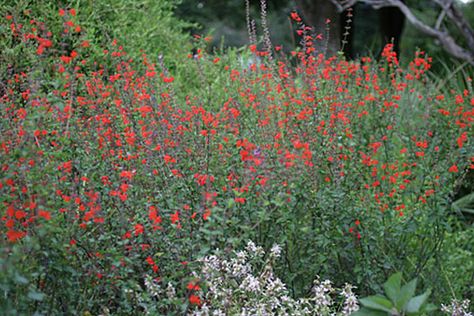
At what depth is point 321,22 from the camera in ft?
32.5

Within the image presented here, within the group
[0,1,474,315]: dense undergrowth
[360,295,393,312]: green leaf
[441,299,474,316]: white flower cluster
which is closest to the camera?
[360,295,393,312]: green leaf

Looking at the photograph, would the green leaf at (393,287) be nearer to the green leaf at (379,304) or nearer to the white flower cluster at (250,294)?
the green leaf at (379,304)

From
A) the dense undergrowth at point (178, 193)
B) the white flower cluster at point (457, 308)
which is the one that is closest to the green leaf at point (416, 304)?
the dense undergrowth at point (178, 193)

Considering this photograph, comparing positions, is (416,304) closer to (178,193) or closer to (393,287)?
(393,287)

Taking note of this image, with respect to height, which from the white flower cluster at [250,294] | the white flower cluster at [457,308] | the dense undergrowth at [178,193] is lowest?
the white flower cluster at [457,308]

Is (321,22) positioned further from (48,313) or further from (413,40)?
(413,40)

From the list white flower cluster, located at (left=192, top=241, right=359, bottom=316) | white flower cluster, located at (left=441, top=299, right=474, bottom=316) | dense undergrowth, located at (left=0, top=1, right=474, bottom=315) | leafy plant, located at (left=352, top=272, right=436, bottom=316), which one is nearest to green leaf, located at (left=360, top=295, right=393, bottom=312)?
leafy plant, located at (left=352, top=272, right=436, bottom=316)

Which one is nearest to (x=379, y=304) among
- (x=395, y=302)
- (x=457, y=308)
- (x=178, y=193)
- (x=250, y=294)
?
(x=395, y=302)

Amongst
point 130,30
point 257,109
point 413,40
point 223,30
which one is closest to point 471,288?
point 257,109

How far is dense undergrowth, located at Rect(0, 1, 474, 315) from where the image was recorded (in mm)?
2752

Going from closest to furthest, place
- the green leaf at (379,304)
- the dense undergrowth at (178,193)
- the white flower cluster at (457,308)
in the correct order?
the green leaf at (379,304) → the dense undergrowth at (178,193) → the white flower cluster at (457,308)

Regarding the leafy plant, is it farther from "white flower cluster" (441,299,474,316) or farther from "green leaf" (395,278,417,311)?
"white flower cluster" (441,299,474,316)

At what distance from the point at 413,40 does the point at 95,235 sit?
16.1 meters

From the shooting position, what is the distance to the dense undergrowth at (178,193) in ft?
9.03
